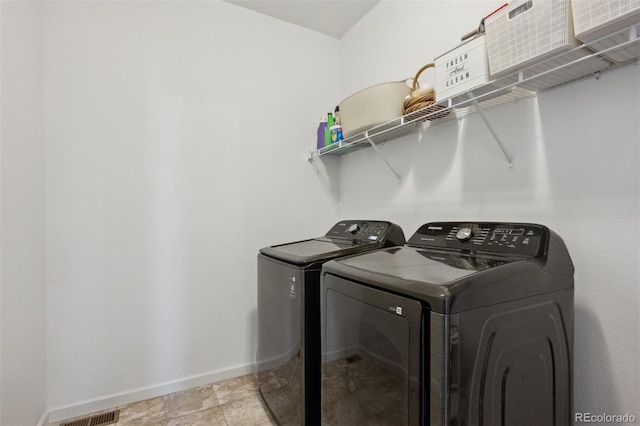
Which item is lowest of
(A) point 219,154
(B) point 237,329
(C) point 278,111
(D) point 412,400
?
(B) point 237,329

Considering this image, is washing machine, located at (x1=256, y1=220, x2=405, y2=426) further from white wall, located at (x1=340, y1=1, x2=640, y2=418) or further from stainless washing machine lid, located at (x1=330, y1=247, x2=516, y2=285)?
white wall, located at (x1=340, y1=1, x2=640, y2=418)

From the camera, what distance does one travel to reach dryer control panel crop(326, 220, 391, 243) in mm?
1682

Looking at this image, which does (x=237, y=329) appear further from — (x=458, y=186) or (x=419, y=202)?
(x=458, y=186)

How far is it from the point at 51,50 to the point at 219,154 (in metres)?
1.05

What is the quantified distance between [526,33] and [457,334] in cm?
96

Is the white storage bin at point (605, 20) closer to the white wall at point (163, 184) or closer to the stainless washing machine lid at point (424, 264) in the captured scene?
the stainless washing machine lid at point (424, 264)

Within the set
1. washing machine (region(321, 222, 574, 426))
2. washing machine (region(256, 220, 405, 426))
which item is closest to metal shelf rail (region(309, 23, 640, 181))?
washing machine (region(321, 222, 574, 426))

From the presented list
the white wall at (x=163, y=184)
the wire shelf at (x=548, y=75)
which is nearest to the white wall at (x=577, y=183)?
the wire shelf at (x=548, y=75)

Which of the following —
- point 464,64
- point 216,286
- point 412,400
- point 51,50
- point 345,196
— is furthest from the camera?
point 345,196

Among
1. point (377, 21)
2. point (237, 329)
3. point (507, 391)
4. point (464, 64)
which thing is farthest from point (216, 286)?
point (377, 21)

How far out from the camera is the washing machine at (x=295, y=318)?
1.39m

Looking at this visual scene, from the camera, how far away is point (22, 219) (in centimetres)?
144

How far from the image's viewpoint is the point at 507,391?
84 cm

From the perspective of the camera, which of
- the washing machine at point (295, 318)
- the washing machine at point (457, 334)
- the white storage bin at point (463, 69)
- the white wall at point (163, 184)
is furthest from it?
the white wall at point (163, 184)
